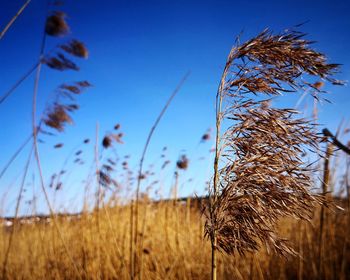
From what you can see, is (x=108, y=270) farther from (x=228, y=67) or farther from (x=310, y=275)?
(x=228, y=67)

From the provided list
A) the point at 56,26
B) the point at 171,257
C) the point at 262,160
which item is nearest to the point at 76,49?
the point at 56,26

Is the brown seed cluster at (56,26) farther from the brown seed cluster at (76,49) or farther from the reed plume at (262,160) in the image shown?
the reed plume at (262,160)

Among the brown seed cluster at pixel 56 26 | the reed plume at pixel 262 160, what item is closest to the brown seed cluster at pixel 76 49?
the brown seed cluster at pixel 56 26

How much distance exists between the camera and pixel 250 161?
48.4 inches

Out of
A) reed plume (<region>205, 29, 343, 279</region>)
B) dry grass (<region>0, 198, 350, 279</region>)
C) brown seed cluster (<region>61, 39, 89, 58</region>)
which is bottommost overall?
dry grass (<region>0, 198, 350, 279</region>)

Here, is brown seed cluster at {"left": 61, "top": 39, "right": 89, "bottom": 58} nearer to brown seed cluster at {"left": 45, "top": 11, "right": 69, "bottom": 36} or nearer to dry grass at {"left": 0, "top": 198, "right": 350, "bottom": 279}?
brown seed cluster at {"left": 45, "top": 11, "right": 69, "bottom": 36}

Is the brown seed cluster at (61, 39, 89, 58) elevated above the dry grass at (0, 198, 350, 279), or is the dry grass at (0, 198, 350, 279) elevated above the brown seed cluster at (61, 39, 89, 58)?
the brown seed cluster at (61, 39, 89, 58)

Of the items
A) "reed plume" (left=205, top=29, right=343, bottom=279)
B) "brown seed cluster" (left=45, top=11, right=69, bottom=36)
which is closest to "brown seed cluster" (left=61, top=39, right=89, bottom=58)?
"brown seed cluster" (left=45, top=11, right=69, bottom=36)

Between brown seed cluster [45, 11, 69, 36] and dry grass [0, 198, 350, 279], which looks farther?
dry grass [0, 198, 350, 279]

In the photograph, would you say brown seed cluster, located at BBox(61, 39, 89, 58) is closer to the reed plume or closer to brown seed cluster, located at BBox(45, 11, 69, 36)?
brown seed cluster, located at BBox(45, 11, 69, 36)

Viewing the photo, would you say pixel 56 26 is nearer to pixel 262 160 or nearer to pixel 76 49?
pixel 76 49

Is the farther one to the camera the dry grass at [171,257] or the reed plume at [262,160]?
Answer: the dry grass at [171,257]

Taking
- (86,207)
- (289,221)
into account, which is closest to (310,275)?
A: (289,221)

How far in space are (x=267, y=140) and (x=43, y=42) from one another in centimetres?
156
